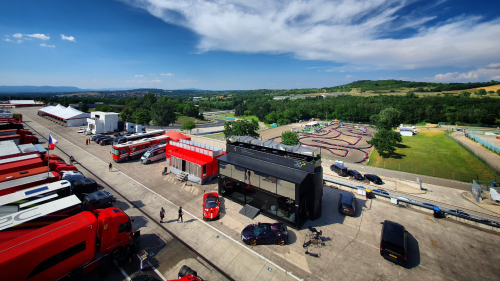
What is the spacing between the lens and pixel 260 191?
14.6 meters

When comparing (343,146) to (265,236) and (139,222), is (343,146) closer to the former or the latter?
(265,236)

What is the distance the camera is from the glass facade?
521 inches

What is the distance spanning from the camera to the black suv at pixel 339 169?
2432 cm

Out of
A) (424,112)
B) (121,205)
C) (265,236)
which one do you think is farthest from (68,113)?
(424,112)

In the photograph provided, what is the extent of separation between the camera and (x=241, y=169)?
15.1 meters

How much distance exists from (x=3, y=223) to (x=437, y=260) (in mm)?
21627

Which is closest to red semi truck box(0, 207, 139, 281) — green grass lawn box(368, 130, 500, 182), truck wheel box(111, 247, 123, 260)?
truck wheel box(111, 247, 123, 260)

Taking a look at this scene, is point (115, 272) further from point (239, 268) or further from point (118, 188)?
point (118, 188)

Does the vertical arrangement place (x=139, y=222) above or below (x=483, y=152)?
below

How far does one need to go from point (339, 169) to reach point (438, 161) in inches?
770

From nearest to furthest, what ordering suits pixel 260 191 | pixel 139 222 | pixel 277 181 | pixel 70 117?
pixel 277 181 < pixel 139 222 < pixel 260 191 < pixel 70 117

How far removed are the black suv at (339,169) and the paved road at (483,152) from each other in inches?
771

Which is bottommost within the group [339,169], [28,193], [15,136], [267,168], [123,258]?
[123,258]

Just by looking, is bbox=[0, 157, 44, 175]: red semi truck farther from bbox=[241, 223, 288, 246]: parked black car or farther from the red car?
bbox=[241, 223, 288, 246]: parked black car
